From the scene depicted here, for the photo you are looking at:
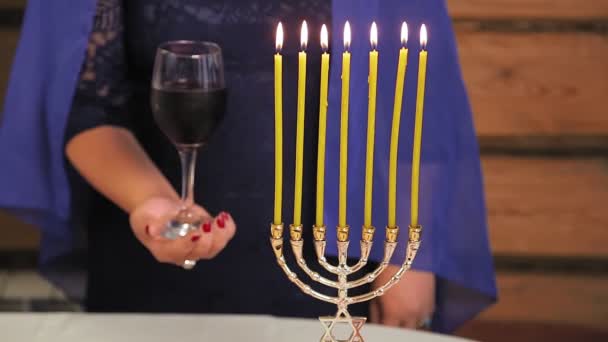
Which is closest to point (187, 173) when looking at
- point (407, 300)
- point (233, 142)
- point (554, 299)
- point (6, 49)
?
point (233, 142)

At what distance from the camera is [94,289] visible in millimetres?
1765

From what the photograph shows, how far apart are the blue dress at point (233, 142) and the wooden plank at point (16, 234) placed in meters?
1.07

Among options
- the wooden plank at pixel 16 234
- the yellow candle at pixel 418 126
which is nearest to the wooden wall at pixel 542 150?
the wooden plank at pixel 16 234

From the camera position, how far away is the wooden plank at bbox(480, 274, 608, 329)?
2.84 m

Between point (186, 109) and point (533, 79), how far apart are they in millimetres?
1619

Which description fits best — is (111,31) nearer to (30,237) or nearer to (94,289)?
(94,289)

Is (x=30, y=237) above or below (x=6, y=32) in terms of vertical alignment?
below

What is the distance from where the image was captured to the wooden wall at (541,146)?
2650mm

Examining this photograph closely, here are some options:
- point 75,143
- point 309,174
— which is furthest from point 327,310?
point 75,143

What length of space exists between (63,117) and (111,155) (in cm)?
13

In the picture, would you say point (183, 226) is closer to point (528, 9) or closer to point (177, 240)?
point (177, 240)

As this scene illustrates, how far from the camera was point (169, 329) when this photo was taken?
1283 millimetres

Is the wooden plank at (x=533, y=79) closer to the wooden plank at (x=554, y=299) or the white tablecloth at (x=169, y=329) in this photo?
the wooden plank at (x=554, y=299)

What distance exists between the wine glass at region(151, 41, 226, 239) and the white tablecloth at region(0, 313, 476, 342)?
0.41 ft
